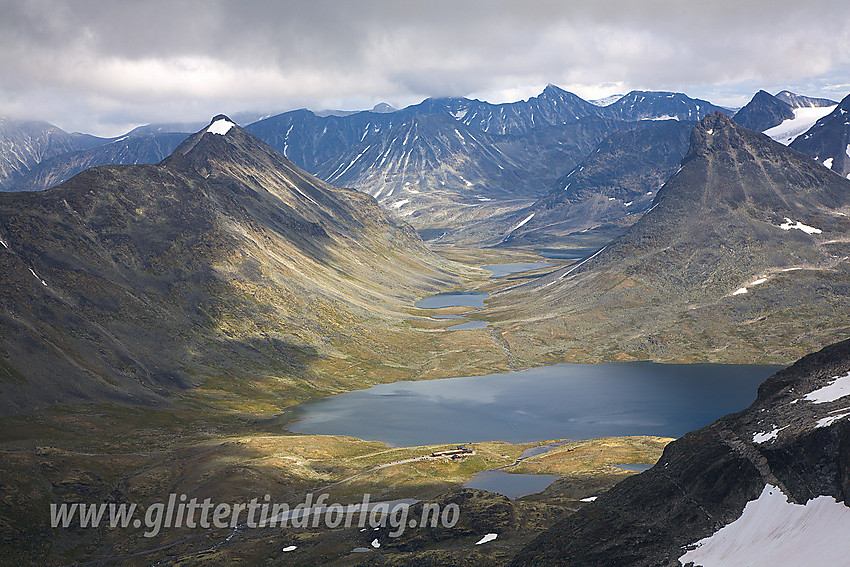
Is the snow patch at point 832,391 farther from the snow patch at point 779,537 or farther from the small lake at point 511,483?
the small lake at point 511,483

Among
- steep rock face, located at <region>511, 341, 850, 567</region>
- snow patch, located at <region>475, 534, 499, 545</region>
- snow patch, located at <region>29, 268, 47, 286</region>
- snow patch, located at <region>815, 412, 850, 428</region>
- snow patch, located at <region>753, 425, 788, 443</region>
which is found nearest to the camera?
steep rock face, located at <region>511, 341, 850, 567</region>

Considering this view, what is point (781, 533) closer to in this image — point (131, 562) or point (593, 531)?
point (593, 531)

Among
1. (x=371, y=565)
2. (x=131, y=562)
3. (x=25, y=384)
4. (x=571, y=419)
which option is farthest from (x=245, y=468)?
(x=571, y=419)

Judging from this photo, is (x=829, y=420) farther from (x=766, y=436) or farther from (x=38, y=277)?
(x=38, y=277)

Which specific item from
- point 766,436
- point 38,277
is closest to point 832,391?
point 766,436

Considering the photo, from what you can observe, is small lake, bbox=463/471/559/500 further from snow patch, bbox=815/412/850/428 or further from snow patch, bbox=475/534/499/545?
snow patch, bbox=815/412/850/428

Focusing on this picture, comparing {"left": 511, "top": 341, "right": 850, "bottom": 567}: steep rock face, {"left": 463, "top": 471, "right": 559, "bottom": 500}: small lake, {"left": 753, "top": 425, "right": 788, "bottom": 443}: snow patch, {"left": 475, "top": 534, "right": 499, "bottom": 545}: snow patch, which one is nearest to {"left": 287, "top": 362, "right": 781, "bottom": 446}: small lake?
{"left": 463, "top": 471, "right": 559, "bottom": 500}: small lake
